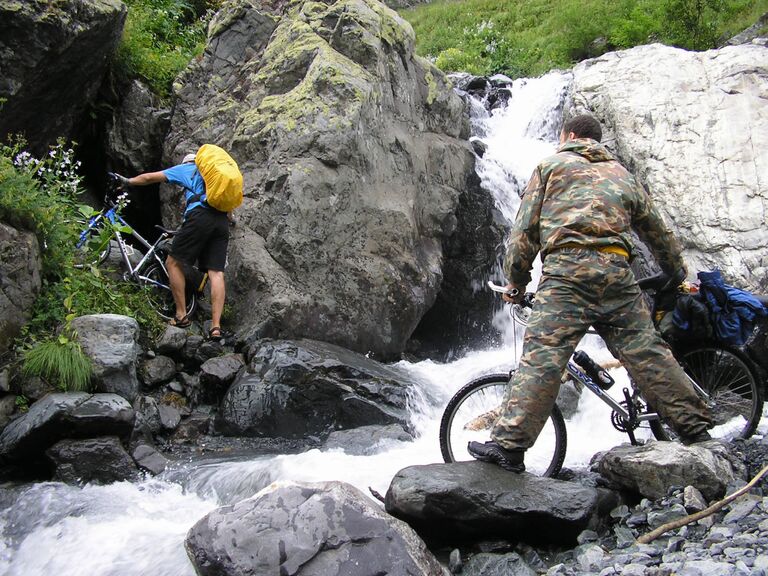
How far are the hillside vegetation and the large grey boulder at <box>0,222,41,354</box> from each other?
15.9m

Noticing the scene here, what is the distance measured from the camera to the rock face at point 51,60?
7.77m

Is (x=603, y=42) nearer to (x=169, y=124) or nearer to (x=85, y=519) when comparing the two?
(x=169, y=124)

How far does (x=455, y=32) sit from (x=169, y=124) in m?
18.6

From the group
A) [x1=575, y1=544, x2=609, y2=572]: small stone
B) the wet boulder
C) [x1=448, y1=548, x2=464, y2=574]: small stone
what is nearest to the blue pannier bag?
[x1=575, y1=544, x2=609, y2=572]: small stone

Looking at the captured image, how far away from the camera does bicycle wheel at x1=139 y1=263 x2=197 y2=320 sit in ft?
27.3

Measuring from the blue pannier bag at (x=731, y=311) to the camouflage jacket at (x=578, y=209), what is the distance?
685 mm

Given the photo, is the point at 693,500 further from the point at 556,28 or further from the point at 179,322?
the point at 556,28

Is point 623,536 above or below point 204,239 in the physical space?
below

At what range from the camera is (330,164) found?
888 centimetres

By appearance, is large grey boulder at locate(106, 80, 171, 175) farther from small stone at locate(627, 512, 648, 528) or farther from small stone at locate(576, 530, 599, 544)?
small stone at locate(627, 512, 648, 528)

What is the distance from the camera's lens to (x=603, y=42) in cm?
1980

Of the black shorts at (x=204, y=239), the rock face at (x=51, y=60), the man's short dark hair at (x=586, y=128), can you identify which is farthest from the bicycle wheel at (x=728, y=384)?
the rock face at (x=51, y=60)

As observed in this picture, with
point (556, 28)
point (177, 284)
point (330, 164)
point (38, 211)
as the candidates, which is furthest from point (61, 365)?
point (556, 28)

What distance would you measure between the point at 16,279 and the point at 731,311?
650cm
